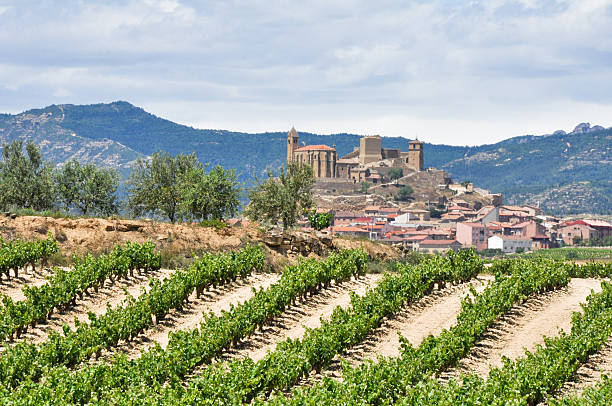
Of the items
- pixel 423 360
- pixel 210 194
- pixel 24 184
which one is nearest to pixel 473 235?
pixel 24 184

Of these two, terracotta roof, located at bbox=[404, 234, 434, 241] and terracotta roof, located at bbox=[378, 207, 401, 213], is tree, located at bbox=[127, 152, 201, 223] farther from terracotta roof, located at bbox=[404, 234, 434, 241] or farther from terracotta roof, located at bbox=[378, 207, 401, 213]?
terracotta roof, located at bbox=[378, 207, 401, 213]

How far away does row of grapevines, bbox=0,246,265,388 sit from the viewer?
15.1 meters

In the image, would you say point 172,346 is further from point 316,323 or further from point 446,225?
point 446,225

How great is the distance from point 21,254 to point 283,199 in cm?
2231

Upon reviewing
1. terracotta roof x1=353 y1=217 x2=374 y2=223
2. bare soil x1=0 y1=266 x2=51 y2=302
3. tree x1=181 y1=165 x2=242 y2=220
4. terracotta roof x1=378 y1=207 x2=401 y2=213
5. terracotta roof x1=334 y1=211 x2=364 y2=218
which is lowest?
terracotta roof x1=353 y1=217 x2=374 y2=223

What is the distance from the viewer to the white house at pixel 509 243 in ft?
511

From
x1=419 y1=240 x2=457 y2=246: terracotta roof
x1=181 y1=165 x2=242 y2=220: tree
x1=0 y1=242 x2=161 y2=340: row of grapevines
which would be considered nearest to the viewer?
x1=0 y1=242 x2=161 y2=340: row of grapevines

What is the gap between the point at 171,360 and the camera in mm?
15609

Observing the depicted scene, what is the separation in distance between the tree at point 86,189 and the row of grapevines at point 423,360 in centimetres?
2701

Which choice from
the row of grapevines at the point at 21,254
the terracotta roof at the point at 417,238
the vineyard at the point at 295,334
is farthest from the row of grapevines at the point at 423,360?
the terracotta roof at the point at 417,238

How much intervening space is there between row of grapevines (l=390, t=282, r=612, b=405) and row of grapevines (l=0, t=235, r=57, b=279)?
43.8 ft

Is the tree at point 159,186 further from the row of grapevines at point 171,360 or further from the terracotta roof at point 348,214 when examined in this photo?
the terracotta roof at point 348,214

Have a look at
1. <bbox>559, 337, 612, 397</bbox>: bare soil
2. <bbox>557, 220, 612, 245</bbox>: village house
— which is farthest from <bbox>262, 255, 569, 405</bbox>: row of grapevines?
<bbox>557, 220, 612, 245</bbox>: village house

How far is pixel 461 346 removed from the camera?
17516 mm
